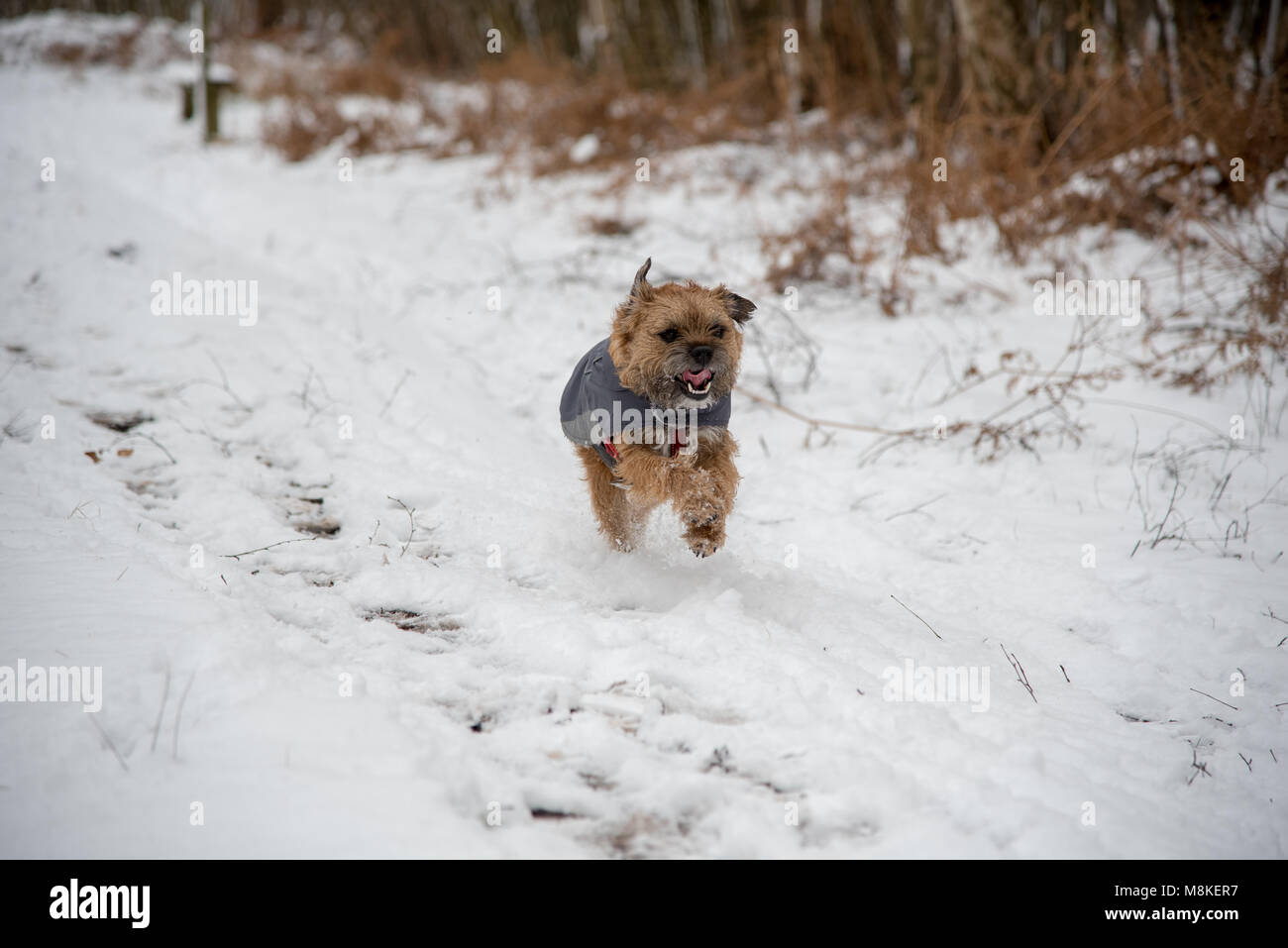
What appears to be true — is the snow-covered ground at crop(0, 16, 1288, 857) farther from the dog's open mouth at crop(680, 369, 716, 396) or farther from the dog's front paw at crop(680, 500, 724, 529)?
the dog's open mouth at crop(680, 369, 716, 396)

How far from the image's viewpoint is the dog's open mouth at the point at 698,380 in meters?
3.75

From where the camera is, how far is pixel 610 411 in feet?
12.9

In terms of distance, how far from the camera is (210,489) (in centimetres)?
423

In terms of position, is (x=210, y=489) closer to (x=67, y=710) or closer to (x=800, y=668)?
(x=67, y=710)

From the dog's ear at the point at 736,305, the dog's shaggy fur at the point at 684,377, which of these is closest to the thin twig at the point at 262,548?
the dog's shaggy fur at the point at 684,377

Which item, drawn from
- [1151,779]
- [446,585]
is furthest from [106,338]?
[1151,779]

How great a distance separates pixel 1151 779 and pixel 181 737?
9.94 ft

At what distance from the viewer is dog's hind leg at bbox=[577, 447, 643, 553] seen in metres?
4.37

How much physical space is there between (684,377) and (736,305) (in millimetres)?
566

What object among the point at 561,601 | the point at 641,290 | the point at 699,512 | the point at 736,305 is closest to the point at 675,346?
the point at 641,290

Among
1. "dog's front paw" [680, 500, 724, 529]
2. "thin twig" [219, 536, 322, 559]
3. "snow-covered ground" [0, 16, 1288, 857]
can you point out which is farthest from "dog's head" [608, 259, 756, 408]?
"thin twig" [219, 536, 322, 559]

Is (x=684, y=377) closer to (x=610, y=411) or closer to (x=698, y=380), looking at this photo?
(x=698, y=380)

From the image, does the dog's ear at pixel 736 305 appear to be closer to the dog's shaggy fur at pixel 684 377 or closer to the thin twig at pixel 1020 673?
the dog's shaggy fur at pixel 684 377
